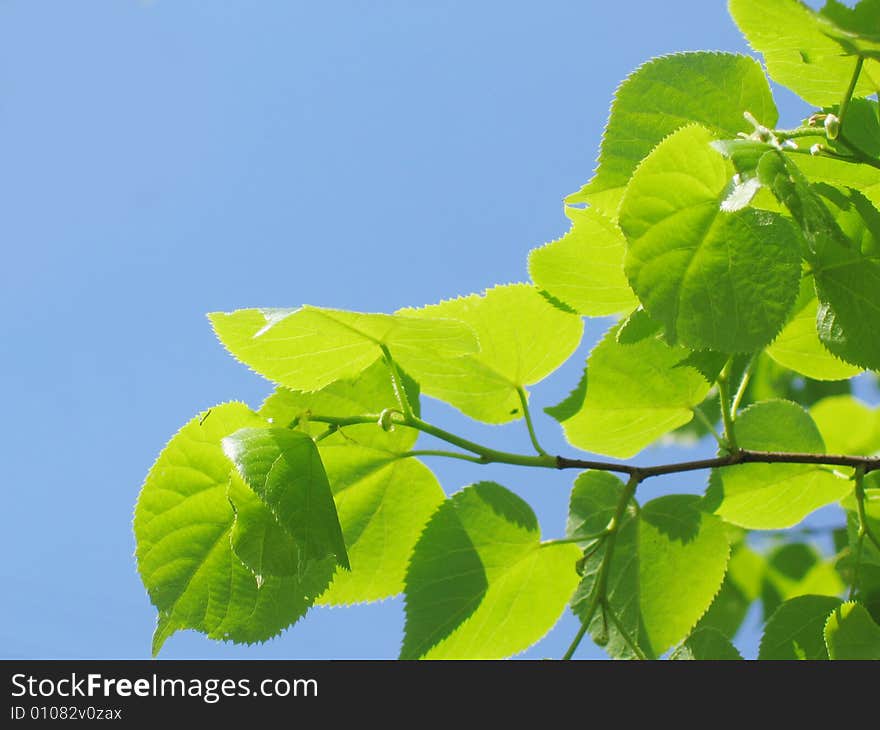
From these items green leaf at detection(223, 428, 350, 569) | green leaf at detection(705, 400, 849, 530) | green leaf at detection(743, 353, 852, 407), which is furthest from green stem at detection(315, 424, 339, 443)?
green leaf at detection(743, 353, 852, 407)

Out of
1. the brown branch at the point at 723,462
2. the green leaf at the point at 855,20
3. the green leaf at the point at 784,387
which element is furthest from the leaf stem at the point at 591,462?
the green leaf at the point at 784,387

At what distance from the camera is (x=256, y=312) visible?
0.98 meters

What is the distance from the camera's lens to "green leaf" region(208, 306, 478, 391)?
979 mm

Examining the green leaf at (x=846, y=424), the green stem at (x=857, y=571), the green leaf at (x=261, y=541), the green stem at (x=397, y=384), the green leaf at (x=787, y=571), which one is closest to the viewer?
the green leaf at (x=261, y=541)

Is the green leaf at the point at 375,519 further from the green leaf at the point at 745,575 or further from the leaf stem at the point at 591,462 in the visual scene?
the green leaf at the point at 745,575

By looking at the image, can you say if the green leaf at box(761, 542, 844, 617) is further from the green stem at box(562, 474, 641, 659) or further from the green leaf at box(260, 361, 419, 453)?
the green leaf at box(260, 361, 419, 453)

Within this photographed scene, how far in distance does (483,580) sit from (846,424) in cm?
99

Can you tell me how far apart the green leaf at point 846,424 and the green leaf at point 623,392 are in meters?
0.71

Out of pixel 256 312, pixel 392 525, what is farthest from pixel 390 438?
pixel 256 312

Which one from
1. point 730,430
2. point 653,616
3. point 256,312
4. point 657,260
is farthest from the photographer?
point 653,616

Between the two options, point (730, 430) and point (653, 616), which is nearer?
point (730, 430)

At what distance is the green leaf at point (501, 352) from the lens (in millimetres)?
1148
